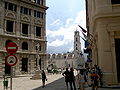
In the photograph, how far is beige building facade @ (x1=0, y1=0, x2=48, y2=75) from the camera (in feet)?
130

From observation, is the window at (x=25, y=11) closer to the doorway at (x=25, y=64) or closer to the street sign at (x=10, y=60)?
the doorway at (x=25, y=64)

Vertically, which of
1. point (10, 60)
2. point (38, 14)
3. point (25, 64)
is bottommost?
point (25, 64)

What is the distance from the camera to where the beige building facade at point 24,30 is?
1561 inches

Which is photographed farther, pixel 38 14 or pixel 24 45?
pixel 38 14

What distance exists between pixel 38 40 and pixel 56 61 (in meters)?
83.9

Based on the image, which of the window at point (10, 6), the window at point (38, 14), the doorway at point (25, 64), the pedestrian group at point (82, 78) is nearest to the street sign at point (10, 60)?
the pedestrian group at point (82, 78)

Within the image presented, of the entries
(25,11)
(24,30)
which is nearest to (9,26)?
(24,30)

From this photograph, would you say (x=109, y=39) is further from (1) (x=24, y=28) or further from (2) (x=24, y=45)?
(1) (x=24, y=28)

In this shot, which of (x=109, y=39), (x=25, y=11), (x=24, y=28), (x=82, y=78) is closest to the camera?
(x=82, y=78)

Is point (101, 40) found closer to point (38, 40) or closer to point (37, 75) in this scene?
point (37, 75)

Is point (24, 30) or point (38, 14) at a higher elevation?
point (38, 14)

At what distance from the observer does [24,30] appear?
44.1 m

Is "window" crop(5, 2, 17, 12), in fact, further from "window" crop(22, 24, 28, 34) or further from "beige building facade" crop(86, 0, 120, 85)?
"beige building facade" crop(86, 0, 120, 85)

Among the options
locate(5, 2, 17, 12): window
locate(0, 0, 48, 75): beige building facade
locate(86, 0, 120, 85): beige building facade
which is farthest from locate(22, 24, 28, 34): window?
locate(86, 0, 120, 85): beige building facade
